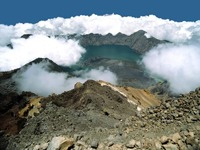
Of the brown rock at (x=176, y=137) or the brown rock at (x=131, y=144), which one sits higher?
the brown rock at (x=176, y=137)

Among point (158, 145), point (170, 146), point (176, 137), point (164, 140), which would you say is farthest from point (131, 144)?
point (176, 137)

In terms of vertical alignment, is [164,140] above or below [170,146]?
above

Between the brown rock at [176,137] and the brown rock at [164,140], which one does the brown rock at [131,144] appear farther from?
the brown rock at [176,137]

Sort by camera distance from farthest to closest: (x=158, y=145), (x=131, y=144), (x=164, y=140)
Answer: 1. (x=131, y=144)
2. (x=164, y=140)
3. (x=158, y=145)

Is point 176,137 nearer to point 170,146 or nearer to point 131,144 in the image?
point 170,146

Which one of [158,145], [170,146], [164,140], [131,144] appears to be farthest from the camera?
[131,144]

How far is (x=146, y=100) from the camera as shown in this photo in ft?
269

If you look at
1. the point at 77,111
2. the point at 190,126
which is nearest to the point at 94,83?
the point at 77,111

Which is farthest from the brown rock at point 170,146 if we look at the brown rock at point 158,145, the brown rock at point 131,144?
the brown rock at point 131,144

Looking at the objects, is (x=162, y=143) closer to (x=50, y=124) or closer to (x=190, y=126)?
(x=190, y=126)

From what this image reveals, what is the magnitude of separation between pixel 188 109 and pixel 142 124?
118 inches

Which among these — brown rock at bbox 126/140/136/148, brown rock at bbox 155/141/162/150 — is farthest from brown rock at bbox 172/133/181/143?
brown rock at bbox 126/140/136/148

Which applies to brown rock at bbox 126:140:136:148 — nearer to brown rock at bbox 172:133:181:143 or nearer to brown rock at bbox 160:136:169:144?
brown rock at bbox 160:136:169:144

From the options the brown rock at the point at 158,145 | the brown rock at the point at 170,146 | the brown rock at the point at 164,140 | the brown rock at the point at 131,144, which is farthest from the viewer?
the brown rock at the point at 131,144
